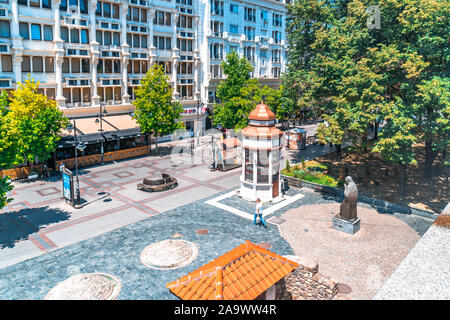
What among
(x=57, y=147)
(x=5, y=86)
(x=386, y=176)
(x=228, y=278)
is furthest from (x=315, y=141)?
(x=228, y=278)

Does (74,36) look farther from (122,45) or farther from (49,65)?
(122,45)

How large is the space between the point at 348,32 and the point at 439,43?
7.33 metres

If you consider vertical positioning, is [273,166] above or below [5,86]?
below

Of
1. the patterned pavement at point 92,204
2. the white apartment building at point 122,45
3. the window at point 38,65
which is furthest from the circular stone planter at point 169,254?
the window at point 38,65

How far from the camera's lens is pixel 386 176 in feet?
104

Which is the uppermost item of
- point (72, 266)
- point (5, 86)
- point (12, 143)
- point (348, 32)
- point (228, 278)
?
point (348, 32)

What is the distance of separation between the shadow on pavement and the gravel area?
48.3ft

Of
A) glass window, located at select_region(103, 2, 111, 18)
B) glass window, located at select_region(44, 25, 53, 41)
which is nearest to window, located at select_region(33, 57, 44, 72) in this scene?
glass window, located at select_region(44, 25, 53, 41)

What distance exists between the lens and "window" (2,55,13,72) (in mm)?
35875

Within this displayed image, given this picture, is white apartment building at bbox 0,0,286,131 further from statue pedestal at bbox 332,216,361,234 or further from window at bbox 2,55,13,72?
statue pedestal at bbox 332,216,361,234

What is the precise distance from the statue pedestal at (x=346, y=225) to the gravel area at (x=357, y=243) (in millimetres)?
258

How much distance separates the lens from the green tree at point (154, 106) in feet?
135

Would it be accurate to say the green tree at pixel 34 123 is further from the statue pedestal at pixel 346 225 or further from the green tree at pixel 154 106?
the statue pedestal at pixel 346 225

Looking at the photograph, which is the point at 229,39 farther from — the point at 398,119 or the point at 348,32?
the point at 398,119
